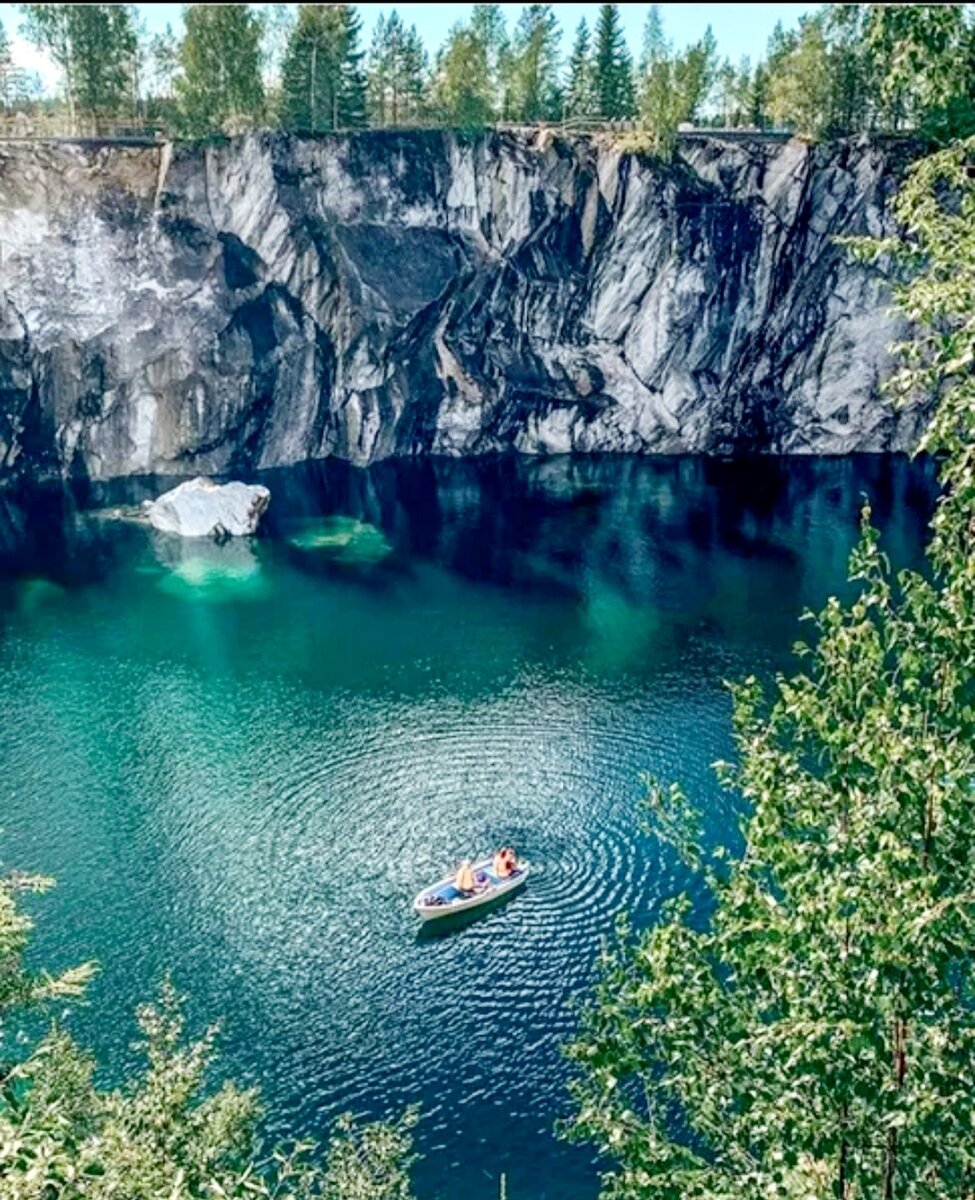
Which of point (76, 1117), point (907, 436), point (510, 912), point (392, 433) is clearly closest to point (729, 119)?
point (907, 436)

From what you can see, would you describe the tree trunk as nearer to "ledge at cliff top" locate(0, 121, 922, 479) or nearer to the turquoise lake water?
"ledge at cliff top" locate(0, 121, 922, 479)

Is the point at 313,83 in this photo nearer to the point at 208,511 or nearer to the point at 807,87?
the point at 208,511

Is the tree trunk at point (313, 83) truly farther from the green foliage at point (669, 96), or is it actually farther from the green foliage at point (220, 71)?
the green foliage at point (669, 96)

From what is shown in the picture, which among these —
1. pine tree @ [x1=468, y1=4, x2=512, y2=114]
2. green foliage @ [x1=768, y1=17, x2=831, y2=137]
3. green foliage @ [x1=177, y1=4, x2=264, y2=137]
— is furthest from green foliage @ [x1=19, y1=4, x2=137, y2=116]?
green foliage @ [x1=768, y1=17, x2=831, y2=137]

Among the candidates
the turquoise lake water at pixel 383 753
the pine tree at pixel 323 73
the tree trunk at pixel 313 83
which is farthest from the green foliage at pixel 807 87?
the tree trunk at pixel 313 83

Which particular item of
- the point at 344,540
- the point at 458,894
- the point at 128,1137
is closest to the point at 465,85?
the point at 344,540

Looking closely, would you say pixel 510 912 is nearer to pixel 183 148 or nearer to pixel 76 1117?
pixel 76 1117
